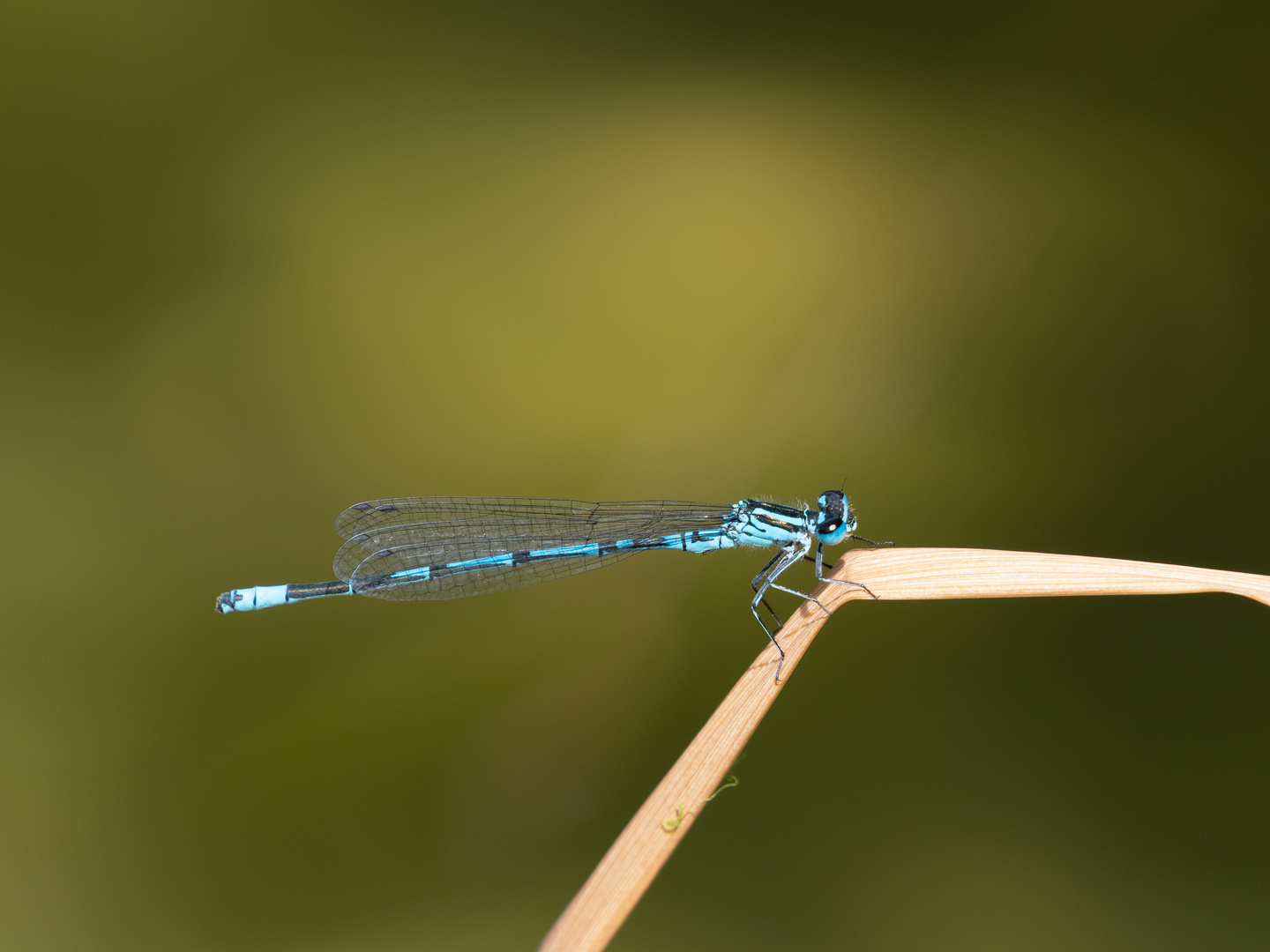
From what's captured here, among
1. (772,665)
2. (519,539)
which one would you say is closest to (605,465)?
(519,539)

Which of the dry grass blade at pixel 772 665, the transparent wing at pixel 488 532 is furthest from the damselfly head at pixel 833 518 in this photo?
the dry grass blade at pixel 772 665

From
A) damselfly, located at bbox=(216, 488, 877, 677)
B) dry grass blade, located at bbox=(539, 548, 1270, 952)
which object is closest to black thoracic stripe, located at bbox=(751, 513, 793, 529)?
damselfly, located at bbox=(216, 488, 877, 677)

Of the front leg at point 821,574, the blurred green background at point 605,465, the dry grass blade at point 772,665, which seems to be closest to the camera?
the dry grass blade at point 772,665

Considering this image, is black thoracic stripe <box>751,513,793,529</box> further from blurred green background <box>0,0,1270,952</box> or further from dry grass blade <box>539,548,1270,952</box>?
dry grass blade <box>539,548,1270,952</box>

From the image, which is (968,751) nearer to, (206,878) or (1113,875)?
(1113,875)

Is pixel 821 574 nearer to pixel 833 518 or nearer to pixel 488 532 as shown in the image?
pixel 833 518

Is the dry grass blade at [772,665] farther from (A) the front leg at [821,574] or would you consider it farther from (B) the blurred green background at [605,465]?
(B) the blurred green background at [605,465]
